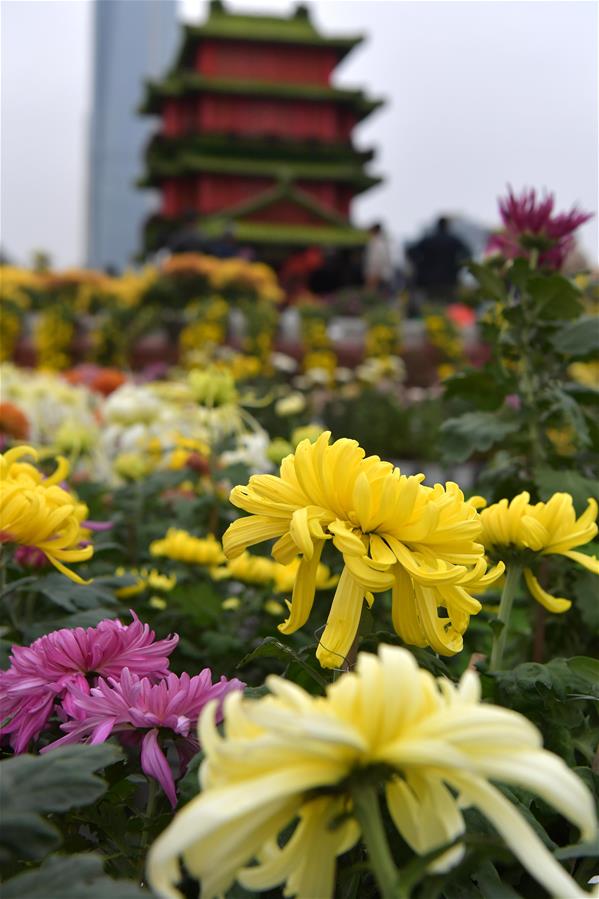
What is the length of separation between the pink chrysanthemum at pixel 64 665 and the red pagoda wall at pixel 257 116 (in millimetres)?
23592

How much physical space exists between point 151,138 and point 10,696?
24541mm

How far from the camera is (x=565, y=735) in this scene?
3.37ft

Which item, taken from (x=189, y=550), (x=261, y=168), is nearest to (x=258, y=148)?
(x=261, y=168)

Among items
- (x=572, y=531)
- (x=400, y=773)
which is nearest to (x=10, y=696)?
(x=400, y=773)

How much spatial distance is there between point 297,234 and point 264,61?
20.6 ft

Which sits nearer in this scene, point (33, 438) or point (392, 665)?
point (392, 665)

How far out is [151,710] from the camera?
0.82 metres

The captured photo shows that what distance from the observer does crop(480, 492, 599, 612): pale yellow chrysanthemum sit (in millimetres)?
1001

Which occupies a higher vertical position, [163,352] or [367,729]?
[367,729]

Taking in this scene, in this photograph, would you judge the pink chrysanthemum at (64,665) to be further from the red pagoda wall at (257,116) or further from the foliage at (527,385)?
the red pagoda wall at (257,116)

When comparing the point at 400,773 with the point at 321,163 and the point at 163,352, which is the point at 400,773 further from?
the point at 321,163

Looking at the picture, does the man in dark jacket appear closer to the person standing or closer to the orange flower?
the person standing

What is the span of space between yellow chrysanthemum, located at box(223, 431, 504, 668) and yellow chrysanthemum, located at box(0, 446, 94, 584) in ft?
0.84

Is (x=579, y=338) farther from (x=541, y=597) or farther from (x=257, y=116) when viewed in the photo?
(x=257, y=116)
